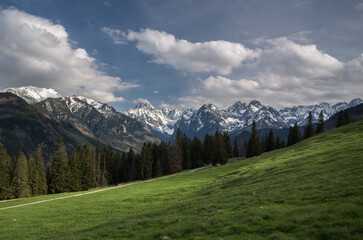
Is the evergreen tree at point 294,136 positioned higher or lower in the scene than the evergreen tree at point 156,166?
higher

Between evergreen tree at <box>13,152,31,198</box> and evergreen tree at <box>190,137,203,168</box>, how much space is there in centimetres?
7489

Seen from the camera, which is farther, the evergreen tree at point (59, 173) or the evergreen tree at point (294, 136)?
the evergreen tree at point (294, 136)

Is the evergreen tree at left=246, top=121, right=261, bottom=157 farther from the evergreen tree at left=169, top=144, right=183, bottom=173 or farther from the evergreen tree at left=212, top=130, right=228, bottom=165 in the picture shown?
the evergreen tree at left=169, top=144, right=183, bottom=173

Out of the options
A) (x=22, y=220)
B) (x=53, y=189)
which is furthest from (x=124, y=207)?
(x=53, y=189)

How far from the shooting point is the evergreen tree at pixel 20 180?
7519 cm

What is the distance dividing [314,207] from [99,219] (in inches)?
994

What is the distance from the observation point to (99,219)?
29.2m

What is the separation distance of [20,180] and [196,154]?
8003 cm

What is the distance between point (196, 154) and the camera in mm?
125375

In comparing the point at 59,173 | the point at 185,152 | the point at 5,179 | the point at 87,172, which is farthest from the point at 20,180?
the point at 185,152

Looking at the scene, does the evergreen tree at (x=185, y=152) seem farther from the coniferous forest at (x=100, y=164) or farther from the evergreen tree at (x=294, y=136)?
the evergreen tree at (x=294, y=136)

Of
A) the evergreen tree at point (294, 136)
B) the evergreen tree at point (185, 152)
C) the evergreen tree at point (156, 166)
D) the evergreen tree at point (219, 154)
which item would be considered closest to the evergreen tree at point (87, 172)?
the evergreen tree at point (156, 166)

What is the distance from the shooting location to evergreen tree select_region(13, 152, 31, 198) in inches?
2960

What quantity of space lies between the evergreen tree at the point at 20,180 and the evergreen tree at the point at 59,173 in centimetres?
864
